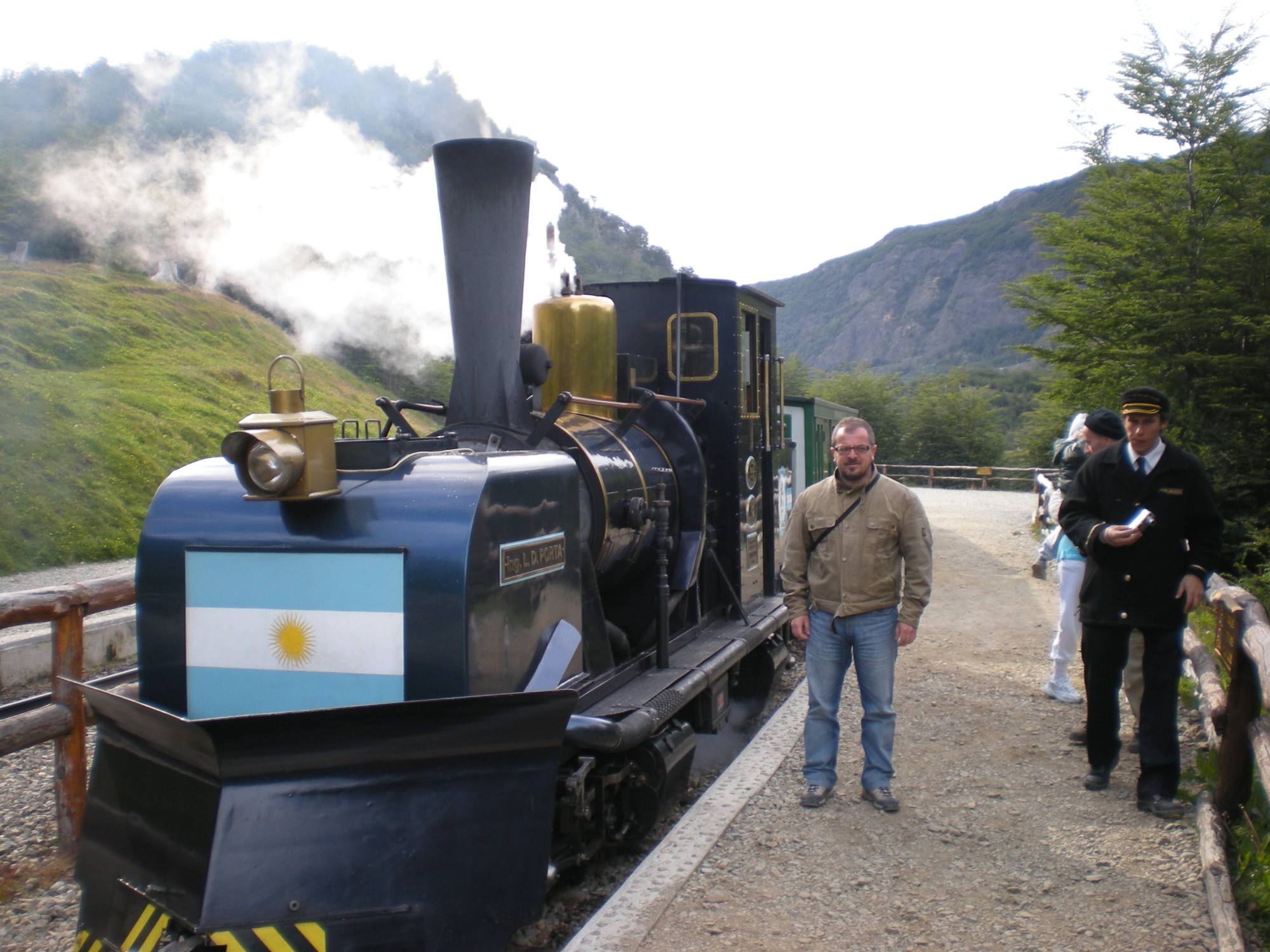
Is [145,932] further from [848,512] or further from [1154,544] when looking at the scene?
[1154,544]

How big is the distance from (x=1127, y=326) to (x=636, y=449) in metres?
7.69

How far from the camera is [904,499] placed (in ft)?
13.7

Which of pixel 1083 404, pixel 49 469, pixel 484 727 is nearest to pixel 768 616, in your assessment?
pixel 484 727

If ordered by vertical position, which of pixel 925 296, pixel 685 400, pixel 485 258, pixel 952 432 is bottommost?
pixel 952 432

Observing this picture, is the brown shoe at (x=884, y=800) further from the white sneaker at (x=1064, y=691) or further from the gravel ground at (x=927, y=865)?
the white sneaker at (x=1064, y=691)

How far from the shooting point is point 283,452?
9.49 ft

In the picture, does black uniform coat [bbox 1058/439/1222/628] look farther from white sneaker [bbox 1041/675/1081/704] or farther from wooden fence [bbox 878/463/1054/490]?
wooden fence [bbox 878/463/1054/490]

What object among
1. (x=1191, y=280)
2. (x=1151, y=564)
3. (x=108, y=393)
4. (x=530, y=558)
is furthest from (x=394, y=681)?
(x=108, y=393)

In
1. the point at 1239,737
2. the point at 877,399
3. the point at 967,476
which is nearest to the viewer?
the point at 1239,737

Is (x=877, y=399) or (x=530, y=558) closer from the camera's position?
(x=530, y=558)

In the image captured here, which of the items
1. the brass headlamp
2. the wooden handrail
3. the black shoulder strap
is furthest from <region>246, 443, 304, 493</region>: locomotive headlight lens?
the black shoulder strap

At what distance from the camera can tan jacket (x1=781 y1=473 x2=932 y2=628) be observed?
162 inches

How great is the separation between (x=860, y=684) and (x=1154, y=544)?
1.32 m

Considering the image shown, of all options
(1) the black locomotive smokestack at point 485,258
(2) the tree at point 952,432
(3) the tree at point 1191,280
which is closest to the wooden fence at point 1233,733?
(1) the black locomotive smokestack at point 485,258
